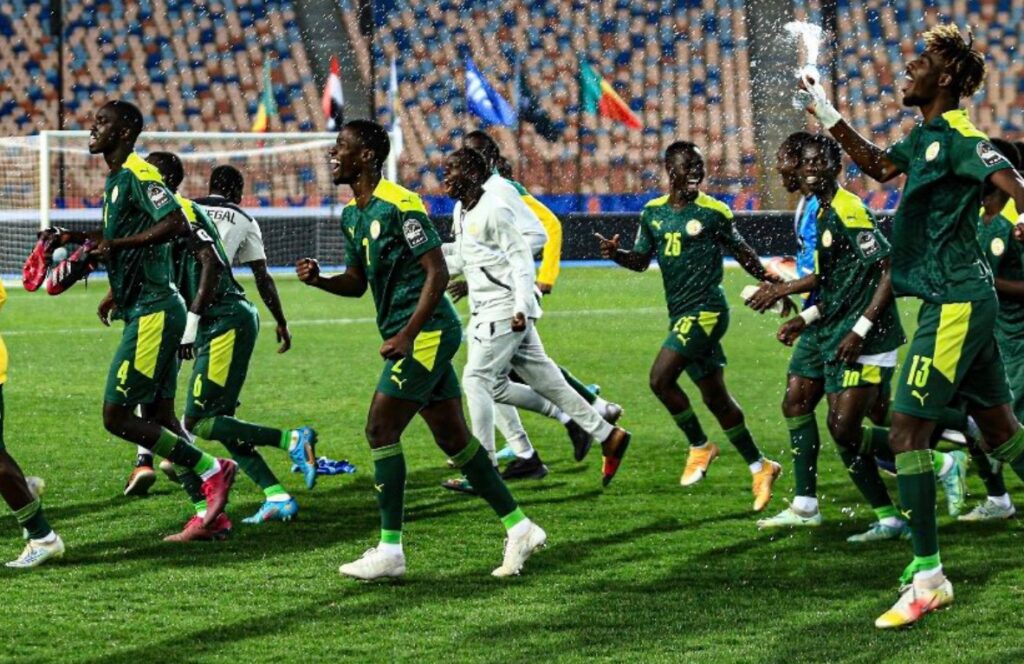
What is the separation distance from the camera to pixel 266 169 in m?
31.2

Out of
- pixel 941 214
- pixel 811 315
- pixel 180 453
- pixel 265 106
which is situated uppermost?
pixel 265 106

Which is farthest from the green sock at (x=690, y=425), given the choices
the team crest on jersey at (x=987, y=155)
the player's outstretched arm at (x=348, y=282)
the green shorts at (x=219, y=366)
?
the team crest on jersey at (x=987, y=155)

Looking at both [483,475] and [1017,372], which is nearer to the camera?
[483,475]

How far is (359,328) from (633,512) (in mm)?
11207

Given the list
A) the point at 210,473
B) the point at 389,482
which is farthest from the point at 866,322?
the point at 210,473

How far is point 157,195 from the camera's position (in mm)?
7328

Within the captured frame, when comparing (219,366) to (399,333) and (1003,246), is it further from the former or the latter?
(1003,246)

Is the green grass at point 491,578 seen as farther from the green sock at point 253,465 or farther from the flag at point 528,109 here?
the flag at point 528,109

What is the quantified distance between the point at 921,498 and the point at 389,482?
6.83ft

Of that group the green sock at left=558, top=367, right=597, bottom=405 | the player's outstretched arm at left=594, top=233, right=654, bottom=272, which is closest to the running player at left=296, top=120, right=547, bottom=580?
the player's outstretched arm at left=594, top=233, right=654, bottom=272

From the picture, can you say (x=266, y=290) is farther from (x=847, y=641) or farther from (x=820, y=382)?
(x=847, y=641)

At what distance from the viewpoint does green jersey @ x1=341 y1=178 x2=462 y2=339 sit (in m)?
6.54

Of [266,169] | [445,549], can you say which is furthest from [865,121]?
[445,549]

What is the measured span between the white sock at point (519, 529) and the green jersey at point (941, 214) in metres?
1.81
